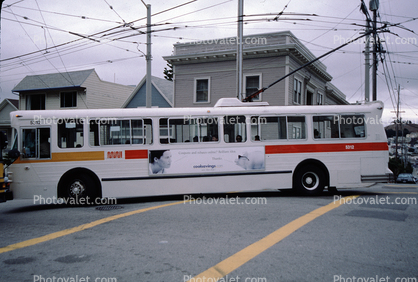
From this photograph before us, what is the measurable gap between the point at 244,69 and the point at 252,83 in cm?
112

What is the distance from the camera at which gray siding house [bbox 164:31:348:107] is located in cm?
2466

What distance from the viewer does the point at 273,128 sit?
11.6 metres

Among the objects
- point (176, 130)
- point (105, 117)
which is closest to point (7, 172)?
point (105, 117)

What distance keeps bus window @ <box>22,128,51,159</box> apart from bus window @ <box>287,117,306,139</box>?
24.0ft

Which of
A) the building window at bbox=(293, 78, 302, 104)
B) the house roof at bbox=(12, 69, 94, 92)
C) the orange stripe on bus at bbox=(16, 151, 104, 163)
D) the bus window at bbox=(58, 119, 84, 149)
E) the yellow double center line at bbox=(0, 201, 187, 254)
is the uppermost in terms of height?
the house roof at bbox=(12, 69, 94, 92)

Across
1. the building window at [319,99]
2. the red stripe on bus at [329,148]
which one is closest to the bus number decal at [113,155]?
the red stripe on bus at [329,148]

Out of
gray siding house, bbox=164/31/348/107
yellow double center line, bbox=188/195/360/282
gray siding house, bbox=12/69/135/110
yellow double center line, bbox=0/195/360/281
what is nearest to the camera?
yellow double center line, bbox=188/195/360/282

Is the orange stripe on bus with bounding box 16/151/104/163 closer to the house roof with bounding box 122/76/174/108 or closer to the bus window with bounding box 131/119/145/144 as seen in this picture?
the bus window with bounding box 131/119/145/144

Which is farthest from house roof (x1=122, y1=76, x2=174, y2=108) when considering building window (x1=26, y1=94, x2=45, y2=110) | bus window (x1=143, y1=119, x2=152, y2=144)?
bus window (x1=143, y1=119, x2=152, y2=144)

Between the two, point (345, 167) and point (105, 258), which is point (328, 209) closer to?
point (345, 167)

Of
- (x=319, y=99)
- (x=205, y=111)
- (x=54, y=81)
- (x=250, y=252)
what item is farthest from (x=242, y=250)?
(x=54, y=81)

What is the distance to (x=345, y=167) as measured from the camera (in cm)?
1163

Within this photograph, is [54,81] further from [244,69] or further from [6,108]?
[244,69]

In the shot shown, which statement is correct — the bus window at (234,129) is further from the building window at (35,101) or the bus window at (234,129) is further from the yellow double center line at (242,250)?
the building window at (35,101)
